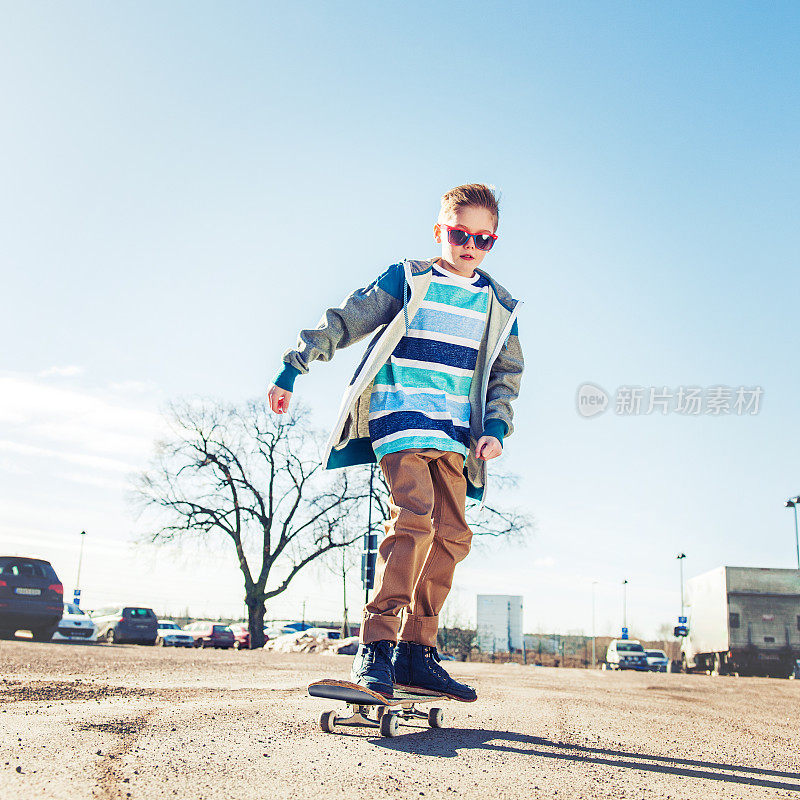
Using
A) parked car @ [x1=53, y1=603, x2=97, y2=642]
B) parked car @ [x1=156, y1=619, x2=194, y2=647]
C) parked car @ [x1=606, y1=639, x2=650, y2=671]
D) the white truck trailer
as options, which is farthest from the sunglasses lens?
parked car @ [x1=156, y1=619, x2=194, y2=647]

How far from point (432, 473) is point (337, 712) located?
1.09 metres

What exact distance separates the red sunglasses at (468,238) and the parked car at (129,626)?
93.2ft

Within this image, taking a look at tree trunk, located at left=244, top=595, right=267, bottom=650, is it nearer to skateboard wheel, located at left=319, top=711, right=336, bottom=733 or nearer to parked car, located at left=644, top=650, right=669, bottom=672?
parked car, located at left=644, top=650, right=669, bottom=672

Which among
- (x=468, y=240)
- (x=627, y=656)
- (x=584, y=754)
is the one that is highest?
(x=468, y=240)

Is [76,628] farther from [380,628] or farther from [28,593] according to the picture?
[380,628]

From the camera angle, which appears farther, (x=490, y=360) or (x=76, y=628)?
(x=76, y=628)

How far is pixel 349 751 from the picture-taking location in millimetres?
2379

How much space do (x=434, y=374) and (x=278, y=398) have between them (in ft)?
2.31

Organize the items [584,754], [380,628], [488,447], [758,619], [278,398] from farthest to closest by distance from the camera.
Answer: [758,619], [488,447], [278,398], [380,628], [584,754]

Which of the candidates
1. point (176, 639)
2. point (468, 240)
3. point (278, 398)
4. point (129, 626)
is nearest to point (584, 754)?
point (278, 398)

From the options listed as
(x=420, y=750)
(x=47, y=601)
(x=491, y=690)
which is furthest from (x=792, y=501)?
(x=420, y=750)

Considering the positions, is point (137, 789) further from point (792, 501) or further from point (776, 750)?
point (792, 501)

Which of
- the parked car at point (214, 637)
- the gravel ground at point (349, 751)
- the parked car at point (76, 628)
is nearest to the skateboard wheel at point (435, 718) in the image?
the gravel ground at point (349, 751)

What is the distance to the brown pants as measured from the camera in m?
3.17
